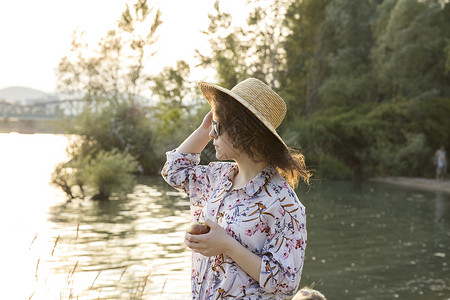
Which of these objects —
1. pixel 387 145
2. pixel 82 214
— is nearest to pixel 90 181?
pixel 82 214

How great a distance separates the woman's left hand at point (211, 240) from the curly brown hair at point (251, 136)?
33 centimetres

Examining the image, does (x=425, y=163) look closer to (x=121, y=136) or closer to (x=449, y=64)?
(x=449, y=64)

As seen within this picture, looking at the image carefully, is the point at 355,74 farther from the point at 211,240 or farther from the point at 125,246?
the point at 211,240

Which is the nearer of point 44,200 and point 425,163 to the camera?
point 44,200

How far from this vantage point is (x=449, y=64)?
2944cm

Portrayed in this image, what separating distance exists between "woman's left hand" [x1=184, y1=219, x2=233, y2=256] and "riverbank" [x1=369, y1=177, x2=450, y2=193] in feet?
82.5

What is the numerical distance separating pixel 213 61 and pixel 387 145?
9.21 m

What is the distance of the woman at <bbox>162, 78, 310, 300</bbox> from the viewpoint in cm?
237

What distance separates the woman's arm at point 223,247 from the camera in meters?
2.32

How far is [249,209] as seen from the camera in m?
2.44

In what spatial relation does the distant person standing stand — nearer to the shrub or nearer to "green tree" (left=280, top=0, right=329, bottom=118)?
"green tree" (left=280, top=0, right=329, bottom=118)

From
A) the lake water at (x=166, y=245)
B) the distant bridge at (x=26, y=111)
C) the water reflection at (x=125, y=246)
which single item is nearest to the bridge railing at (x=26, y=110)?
the distant bridge at (x=26, y=111)

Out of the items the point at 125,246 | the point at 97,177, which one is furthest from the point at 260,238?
the point at 97,177

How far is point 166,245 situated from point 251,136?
11071 mm
